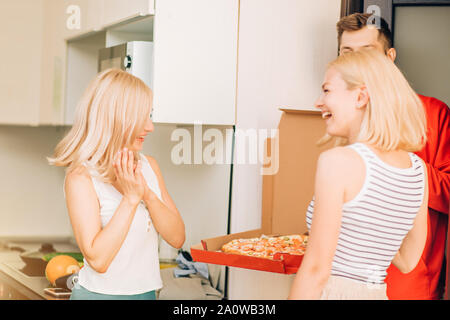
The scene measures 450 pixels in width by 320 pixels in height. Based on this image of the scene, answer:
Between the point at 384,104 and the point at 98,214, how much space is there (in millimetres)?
619

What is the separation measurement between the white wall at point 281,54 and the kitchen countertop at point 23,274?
69 cm

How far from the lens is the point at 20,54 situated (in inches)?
101

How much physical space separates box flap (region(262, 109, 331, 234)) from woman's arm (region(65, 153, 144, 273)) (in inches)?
32.5

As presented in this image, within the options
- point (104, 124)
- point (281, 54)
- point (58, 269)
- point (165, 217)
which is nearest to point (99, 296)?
point (165, 217)

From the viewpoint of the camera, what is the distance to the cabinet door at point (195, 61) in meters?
2.00

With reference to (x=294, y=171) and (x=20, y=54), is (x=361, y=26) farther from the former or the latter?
(x=20, y=54)

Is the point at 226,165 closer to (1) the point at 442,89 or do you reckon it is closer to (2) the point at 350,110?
(1) the point at 442,89

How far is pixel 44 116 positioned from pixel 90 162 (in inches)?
58.9

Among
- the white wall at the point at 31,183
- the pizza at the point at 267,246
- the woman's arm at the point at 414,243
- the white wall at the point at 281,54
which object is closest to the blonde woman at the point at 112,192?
the pizza at the point at 267,246

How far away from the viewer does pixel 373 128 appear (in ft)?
3.41

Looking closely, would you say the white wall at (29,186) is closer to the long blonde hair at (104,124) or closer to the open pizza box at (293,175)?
the open pizza box at (293,175)

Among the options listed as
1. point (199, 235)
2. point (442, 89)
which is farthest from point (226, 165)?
point (442, 89)
